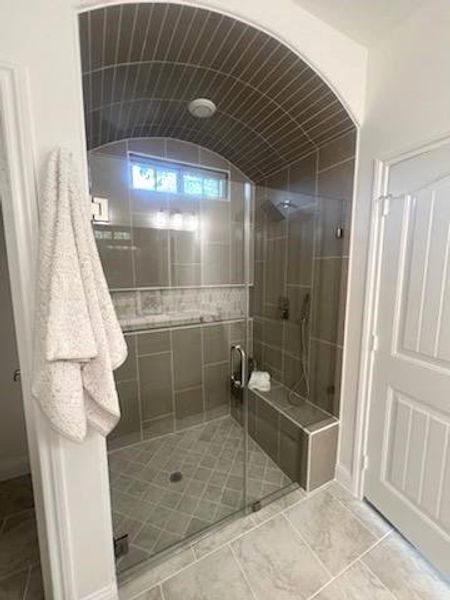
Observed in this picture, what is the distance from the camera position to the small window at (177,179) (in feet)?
7.23

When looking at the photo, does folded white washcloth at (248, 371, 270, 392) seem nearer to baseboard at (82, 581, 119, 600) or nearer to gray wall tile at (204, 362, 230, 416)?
gray wall tile at (204, 362, 230, 416)

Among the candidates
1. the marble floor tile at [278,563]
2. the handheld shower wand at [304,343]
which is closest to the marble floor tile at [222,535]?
the marble floor tile at [278,563]

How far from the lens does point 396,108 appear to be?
4.66ft

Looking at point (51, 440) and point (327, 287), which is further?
point (327, 287)

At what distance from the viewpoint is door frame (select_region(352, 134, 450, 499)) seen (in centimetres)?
150

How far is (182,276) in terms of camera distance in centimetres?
244

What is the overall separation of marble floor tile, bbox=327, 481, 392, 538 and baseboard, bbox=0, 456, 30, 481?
2115mm

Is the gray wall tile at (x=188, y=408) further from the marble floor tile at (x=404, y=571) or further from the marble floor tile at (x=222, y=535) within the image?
the marble floor tile at (x=404, y=571)

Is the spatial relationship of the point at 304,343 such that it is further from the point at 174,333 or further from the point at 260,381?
the point at 174,333

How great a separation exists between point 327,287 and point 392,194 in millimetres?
692

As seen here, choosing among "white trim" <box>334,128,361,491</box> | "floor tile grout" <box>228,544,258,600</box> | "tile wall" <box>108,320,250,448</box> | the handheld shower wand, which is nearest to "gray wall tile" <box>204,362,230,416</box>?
"tile wall" <box>108,320,250,448</box>

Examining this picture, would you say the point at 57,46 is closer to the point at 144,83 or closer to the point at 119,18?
the point at 119,18

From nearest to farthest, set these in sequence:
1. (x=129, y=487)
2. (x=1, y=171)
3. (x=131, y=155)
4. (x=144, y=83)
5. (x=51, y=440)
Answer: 1. (x=1, y=171)
2. (x=51, y=440)
3. (x=144, y=83)
4. (x=129, y=487)
5. (x=131, y=155)

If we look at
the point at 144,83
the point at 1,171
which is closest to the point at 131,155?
the point at 144,83
